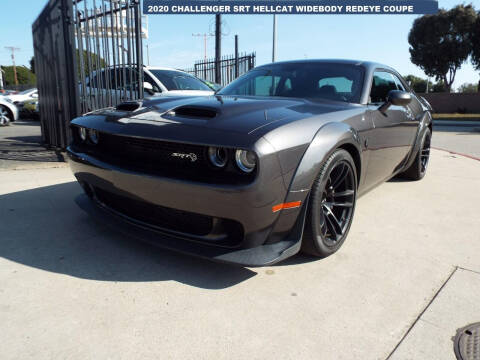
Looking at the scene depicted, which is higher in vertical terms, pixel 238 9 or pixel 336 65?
pixel 238 9

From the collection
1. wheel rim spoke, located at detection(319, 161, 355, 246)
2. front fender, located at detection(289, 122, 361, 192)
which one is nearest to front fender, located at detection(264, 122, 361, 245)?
front fender, located at detection(289, 122, 361, 192)

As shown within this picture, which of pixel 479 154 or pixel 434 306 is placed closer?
pixel 434 306

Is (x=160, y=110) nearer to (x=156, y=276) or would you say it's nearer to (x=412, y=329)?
(x=156, y=276)

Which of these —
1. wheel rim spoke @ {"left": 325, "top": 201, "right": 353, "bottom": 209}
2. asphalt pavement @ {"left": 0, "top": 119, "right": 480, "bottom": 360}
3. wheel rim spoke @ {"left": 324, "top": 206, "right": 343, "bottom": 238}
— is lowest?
asphalt pavement @ {"left": 0, "top": 119, "right": 480, "bottom": 360}

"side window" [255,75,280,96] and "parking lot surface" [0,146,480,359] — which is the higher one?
"side window" [255,75,280,96]

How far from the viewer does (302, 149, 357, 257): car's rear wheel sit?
85.7 inches

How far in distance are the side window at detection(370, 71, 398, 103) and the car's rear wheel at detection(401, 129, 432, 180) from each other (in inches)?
39.0

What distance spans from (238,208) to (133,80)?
463cm

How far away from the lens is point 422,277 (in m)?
2.22

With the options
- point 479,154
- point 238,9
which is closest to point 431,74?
point 238,9

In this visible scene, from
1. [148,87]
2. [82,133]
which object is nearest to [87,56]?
[148,87]

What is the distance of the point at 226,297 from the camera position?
1.96 metres

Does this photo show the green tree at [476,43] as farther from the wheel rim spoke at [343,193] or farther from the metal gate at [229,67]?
the wheel rim spoke at [343,193]

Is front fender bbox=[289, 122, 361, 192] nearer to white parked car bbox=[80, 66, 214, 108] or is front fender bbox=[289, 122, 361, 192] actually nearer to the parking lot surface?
the parking lot surface
